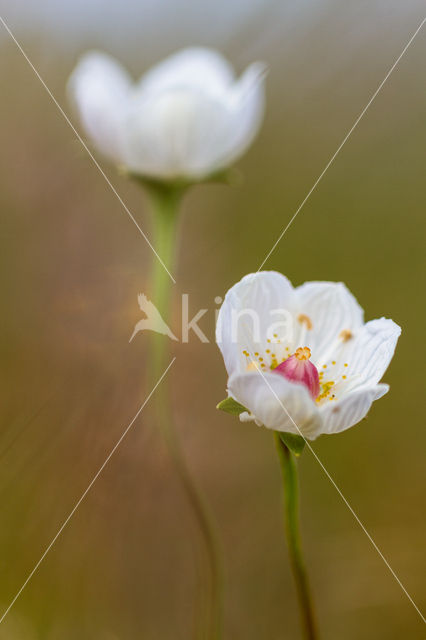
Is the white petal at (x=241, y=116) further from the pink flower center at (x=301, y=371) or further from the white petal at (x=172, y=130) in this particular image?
the pink flower center at (x=301, y=371)

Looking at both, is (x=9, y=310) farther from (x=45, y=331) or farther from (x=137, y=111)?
(x=137, y=111)

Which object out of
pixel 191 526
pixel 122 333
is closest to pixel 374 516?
pixel 191 526

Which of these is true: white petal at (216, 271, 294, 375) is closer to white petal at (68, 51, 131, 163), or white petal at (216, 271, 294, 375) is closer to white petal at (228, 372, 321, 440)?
white petal at (228, 372, 321, 440)

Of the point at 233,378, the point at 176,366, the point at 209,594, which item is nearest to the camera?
the point at 233,378
